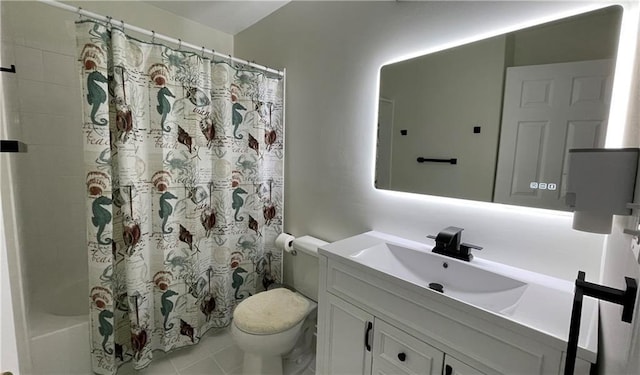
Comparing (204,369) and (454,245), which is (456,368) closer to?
(454,245)

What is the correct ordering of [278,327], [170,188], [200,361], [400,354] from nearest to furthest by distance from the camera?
[400,354] < [278,327] < [170,188] < [200,361]

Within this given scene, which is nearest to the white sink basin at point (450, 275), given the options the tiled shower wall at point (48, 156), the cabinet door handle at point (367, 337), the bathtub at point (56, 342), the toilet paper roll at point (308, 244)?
the cabinet door handle at point (367, 337)

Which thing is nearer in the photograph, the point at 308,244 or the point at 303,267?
the point at 308,244

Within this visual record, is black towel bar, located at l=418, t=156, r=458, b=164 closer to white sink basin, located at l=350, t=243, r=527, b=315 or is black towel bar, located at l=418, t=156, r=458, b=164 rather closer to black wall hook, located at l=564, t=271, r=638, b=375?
white sink basin, located at l=350, t=243, r=527, b=315

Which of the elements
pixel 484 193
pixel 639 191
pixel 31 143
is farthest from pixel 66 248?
pixel 639 191

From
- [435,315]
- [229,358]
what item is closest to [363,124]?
[435,315]

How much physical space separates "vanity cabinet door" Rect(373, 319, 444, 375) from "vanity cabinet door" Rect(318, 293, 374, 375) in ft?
0.15

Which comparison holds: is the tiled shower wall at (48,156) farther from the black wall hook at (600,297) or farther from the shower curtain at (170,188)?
the black wall hook at (600,297)

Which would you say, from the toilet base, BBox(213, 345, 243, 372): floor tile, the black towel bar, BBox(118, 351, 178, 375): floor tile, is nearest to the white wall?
the black towel bar

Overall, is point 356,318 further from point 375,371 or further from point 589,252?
point 589,252

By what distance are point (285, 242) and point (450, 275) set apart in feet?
3.84

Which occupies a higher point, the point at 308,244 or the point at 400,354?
the point at 308,244

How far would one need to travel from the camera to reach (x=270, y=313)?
5.07 feet

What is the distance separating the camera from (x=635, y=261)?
18.7 inches
